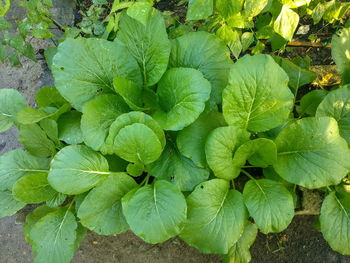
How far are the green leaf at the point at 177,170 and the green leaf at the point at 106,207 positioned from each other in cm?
13

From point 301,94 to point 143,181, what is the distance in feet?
3.02

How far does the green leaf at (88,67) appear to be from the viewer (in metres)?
1.33

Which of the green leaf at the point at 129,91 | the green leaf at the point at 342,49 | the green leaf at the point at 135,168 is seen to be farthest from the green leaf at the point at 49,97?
the green leaf at the point at 342,49

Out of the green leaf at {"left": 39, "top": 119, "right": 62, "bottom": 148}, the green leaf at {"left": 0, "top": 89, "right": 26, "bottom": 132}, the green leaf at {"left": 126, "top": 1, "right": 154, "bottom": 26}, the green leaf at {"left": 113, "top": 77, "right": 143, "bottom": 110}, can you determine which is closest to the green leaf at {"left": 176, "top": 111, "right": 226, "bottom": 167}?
the green leaf at {"left": 113, "top": 77, "right": 143, "bottom": 110}

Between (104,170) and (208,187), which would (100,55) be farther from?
(208,187)

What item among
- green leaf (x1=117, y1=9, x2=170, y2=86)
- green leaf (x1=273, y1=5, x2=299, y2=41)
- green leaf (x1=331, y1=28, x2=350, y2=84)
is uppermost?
green leaf (x1=273, y1=5, x2=299, y2=41)

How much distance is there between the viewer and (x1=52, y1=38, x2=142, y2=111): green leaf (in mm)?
1327

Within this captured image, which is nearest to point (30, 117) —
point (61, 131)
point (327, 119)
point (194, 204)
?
point (61, 131)

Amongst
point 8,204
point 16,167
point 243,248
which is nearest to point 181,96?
point 243,248

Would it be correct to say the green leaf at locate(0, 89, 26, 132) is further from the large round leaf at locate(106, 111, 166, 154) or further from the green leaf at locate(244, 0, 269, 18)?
the green leaf at locate(244, 0, 269, 18)

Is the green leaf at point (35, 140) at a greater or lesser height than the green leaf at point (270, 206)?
greater

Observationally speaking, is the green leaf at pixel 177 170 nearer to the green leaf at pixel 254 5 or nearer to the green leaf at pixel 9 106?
the green leaf at pixel 254 5

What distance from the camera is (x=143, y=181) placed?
1.48 meters

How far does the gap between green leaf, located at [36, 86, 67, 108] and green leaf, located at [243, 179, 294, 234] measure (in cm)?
93
